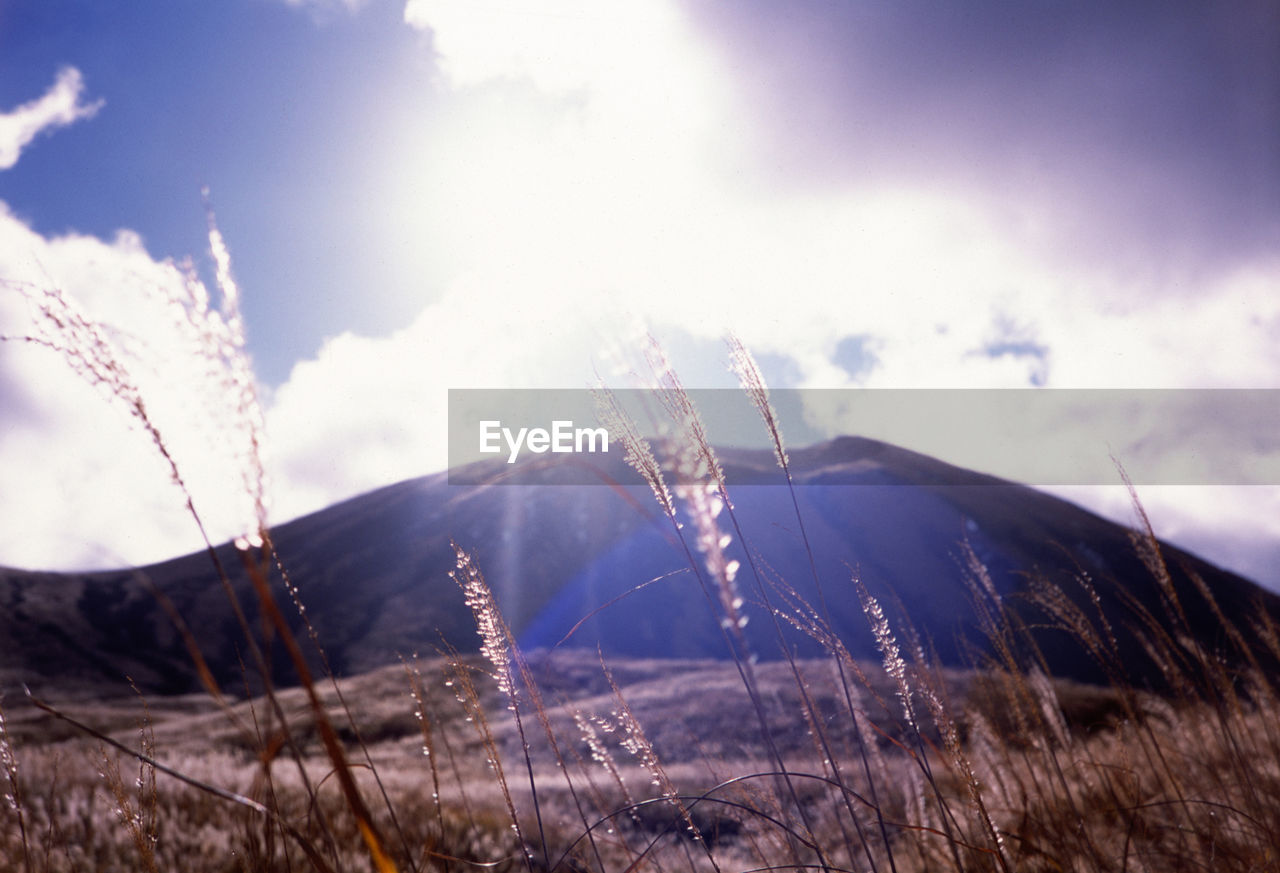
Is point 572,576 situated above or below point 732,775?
above

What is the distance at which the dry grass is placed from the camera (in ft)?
4.33

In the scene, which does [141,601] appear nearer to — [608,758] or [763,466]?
[763,466]

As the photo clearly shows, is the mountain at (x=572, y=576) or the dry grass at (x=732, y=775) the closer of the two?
the dry grass at (x=732, y=775)

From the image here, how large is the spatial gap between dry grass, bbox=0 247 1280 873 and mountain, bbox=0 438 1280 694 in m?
27.2

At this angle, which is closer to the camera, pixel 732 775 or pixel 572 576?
pixel 732 775

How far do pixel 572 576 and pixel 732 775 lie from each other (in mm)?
48002

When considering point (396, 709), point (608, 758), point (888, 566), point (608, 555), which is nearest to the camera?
point (608, 758)

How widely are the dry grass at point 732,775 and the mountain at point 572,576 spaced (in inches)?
1070

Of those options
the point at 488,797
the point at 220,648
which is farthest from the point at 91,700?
the point at 488,797

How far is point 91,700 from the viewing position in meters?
34.3

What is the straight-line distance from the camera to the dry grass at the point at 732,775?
1320 mm

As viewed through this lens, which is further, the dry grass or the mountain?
the mountain

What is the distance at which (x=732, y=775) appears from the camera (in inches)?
190

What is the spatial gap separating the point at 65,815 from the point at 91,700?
130 ft
